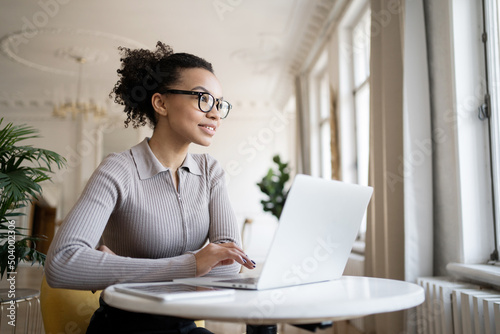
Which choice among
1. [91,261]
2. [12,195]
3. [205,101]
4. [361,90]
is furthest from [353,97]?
[91,261]

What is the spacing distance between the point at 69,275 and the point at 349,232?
2.26 ft

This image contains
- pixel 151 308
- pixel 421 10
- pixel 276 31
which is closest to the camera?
pixel 151 308

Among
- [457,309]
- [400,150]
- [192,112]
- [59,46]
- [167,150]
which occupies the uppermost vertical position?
[59,46]

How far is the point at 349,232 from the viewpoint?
1066 mm

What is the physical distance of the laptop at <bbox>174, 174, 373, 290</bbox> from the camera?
0.86m

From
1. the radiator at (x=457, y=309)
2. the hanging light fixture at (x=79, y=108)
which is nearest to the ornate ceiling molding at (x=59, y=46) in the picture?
the hanging light fixture at (x=79, y=108)

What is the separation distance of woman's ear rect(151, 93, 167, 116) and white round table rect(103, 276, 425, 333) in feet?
2.23

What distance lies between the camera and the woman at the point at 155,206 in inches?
39.4

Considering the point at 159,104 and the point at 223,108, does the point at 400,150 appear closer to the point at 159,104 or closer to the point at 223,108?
the point at 223,108

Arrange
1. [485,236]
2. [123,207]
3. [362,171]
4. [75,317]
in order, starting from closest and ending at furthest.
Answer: [123,207]
[75,317]
[485,236]
[362,171]

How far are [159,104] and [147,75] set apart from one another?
13 cm

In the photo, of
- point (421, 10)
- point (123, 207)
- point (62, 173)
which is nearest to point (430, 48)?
point (421, 10)

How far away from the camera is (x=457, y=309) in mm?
1922

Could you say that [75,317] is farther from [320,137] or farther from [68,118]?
[68,118]
